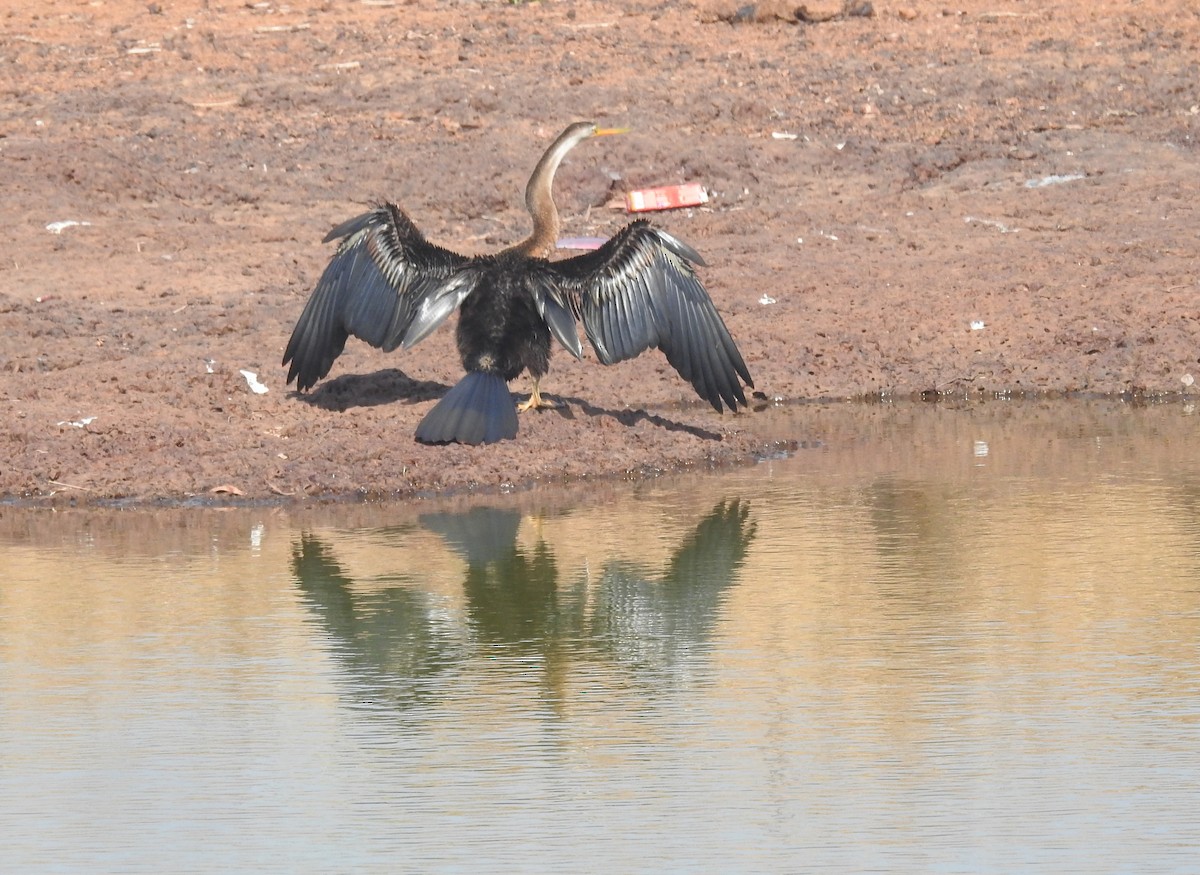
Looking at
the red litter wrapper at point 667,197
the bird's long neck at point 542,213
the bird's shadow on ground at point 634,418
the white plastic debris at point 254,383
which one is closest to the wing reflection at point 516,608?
the bird's shadow on ground at point 634,418

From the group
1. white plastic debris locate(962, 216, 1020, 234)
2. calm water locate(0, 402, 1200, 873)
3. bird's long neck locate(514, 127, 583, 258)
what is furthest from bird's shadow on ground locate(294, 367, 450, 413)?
white plastic debris locate(962, 216, 1020, 234)

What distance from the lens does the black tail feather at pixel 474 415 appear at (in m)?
9.76

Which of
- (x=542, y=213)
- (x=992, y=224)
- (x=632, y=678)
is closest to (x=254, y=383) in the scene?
(x=542, y=213)

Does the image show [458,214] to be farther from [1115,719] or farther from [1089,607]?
[1115,719]

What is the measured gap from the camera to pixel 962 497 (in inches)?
371

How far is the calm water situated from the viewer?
5.23 meters

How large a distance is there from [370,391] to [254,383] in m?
0.67

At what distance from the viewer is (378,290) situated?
10188 mm

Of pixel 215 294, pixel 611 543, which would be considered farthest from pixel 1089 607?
pixel 215 294

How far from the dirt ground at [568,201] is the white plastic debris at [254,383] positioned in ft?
0.21

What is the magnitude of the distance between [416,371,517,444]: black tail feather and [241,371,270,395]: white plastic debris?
139 cm

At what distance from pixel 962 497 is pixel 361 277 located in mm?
3047

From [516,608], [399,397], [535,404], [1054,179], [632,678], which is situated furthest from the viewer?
[1054,179]

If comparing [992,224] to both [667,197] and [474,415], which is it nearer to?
[667,197]
